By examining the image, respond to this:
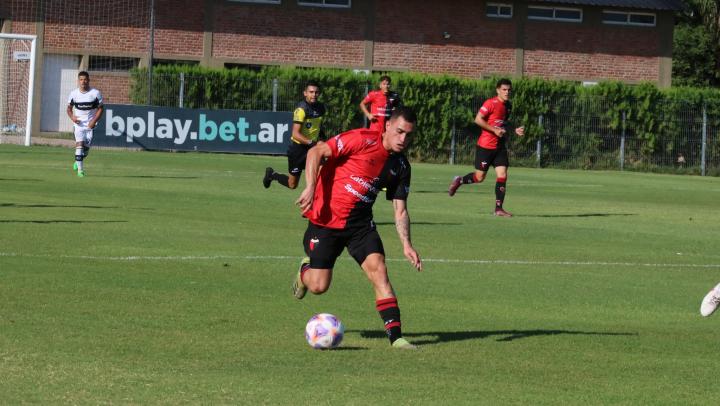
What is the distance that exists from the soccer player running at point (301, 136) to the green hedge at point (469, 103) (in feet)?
65.1

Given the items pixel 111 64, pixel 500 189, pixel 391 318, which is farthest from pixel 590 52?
pixel 391 318

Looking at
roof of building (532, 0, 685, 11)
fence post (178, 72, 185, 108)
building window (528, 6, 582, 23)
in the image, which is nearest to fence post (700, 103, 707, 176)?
roof of building (532, 0, 685, 11)

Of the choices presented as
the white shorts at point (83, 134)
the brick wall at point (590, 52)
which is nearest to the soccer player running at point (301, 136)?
the white shorts at point (83, 134)

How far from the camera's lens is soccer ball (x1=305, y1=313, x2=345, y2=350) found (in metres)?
8.48

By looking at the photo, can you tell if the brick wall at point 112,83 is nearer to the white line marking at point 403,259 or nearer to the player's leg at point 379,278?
the white line marking at point 403,259

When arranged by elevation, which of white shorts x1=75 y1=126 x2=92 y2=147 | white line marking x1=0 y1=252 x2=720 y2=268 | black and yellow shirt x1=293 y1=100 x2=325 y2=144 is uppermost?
black and yellow shirt x1=293 y1=100 x2=325 y2=144

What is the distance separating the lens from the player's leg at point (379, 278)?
28.8ft

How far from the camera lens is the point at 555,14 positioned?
5194 cm

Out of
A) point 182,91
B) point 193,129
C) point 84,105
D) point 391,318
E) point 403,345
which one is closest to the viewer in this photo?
point 403,345

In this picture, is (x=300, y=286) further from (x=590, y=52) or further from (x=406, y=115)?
(x=590, y=52)

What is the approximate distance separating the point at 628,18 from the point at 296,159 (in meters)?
36.0

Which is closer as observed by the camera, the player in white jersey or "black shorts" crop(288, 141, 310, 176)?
"black shorts" crop(288, 141, 310, 176)

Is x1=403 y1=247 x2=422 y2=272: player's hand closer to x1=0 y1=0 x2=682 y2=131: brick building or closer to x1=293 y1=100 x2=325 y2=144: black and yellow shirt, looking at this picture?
x1=293 y1=100 x2=325 y2=144: black and yellow shirt

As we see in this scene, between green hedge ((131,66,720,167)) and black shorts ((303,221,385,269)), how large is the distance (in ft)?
104
